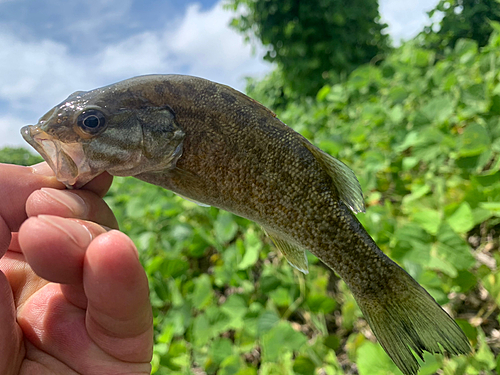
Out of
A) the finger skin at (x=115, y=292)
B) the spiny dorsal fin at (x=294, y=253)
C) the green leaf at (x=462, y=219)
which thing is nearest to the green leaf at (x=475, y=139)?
the green leaf at (x=462, y=219)

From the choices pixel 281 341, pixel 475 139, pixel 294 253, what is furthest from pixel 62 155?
pixel 475 139

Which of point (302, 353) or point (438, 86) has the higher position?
point (438, 86)

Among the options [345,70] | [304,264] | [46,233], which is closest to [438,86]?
[304,264]

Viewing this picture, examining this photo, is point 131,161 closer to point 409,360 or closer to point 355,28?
point 409,360

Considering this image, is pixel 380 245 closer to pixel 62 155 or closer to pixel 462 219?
pixel 462 219

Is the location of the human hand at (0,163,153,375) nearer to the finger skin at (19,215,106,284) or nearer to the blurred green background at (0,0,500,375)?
the finger skin at (19,215,106,284)

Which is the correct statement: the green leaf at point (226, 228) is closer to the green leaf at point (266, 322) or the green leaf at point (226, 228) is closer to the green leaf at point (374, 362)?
the green leaf at point (266, 322)
